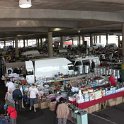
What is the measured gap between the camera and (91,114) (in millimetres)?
13492

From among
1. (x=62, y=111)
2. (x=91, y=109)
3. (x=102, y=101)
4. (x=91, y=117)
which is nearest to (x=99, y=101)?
(x=102, y=101)

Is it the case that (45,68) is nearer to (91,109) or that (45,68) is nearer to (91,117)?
(91,109)

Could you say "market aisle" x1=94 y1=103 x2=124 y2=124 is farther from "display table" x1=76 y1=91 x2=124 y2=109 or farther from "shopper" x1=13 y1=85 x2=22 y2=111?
"shopper" x1=13 y1=85 x2=22 y2=111

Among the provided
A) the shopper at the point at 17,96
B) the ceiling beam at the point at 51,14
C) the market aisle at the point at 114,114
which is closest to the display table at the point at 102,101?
the market aisle at the point at 114,114

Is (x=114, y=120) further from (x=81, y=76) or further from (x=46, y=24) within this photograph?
(x=46, y=24)

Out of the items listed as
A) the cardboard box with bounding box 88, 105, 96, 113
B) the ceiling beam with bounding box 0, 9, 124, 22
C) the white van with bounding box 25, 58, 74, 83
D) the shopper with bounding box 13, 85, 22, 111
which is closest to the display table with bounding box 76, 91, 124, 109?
the cardboard box with bounding box 88, 105, 96, 113

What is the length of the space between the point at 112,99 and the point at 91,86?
1.60m

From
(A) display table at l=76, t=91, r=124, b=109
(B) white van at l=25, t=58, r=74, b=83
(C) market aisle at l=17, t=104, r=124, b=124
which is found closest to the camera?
(C) market aisle at l=17, t=104, r=124, b=124

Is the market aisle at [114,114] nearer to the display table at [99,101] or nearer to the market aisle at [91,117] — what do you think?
the market aisle at [91,117]

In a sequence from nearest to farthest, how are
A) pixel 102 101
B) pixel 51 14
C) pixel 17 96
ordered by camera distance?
pixel 102 101, pixel 17 96, pixel 51 14

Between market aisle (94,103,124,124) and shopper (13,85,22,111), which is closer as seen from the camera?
market aisle (94,103,124,124)

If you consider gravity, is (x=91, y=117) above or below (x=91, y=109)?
below

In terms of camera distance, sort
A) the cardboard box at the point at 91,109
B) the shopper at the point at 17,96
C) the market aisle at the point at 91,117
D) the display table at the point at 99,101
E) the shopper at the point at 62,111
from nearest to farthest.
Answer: the shopper at the point at 62,111, the market aisle at the point at 91,117, the display table at the point at 99,101, the cardboard box at the point at 91,109, the shopper at the point at 17,96

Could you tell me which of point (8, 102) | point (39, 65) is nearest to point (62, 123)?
point (8, 102)
